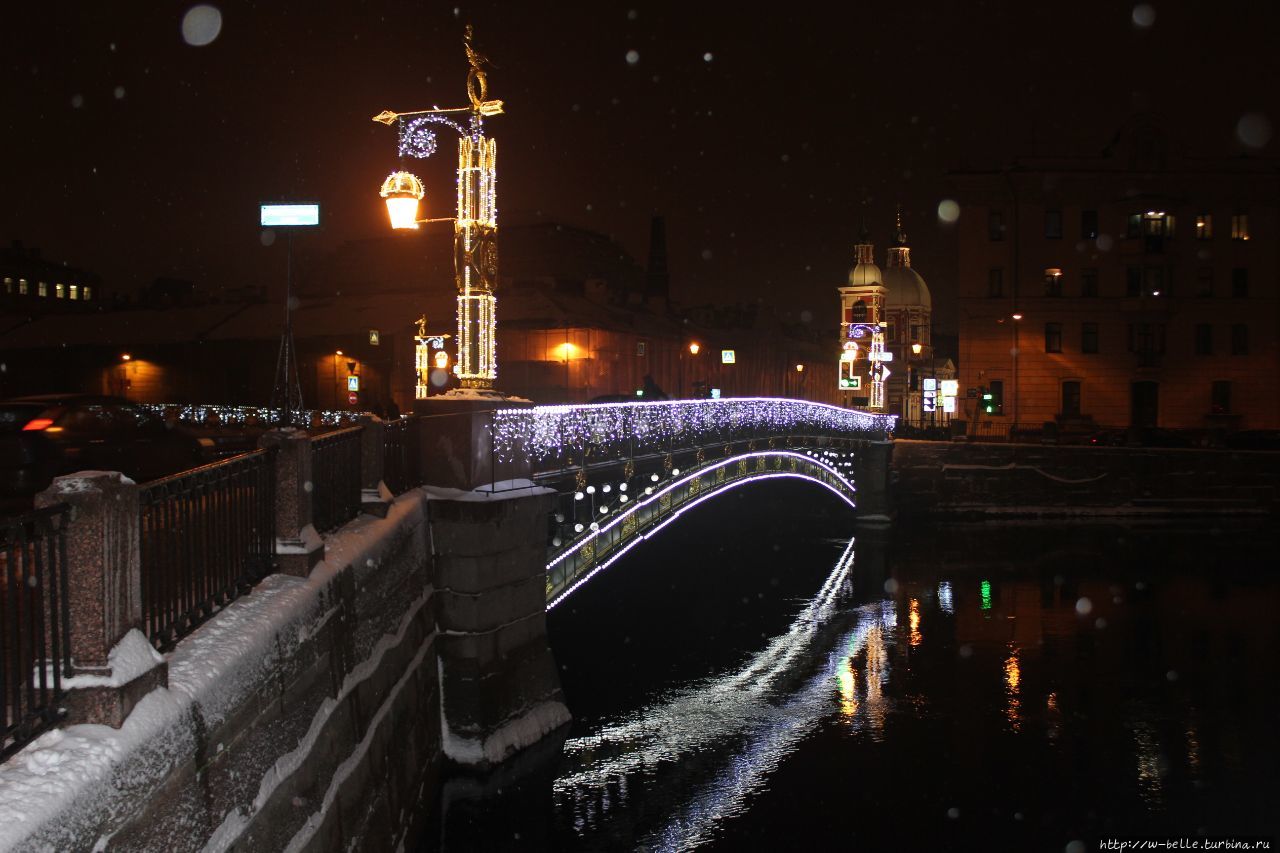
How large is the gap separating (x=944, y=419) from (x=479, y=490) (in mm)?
50567

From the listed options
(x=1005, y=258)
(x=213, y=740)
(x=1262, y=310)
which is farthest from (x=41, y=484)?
(x=1262, y=310)

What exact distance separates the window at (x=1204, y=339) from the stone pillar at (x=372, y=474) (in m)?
52.9

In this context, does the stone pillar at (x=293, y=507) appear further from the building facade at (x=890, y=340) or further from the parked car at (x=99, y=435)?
the building facade at (x=890, y=340)

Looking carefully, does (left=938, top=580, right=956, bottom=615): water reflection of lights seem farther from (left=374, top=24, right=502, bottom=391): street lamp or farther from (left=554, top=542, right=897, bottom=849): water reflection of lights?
(left=374, top=24, right=502, bottom=391): street lamp

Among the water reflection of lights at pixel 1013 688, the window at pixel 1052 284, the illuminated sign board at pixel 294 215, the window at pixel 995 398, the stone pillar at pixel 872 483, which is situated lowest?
the water reflection of lights at pixel 1013 688

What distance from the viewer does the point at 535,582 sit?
14445mm

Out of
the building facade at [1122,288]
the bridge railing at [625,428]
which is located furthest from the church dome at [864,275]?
the bridge railing at [625,428]

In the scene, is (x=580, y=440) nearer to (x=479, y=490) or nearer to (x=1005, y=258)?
(x=479, y=490)

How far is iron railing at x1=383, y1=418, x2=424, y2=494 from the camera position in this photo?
12258 mm

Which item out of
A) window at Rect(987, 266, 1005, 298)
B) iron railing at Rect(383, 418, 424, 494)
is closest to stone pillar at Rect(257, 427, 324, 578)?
iron railing at Rect(383, 418, 424, 494)

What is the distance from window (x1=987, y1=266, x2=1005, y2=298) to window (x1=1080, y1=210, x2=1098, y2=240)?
434 cm

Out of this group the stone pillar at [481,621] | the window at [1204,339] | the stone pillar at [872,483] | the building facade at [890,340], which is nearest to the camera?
the stone pillar at [481,621]

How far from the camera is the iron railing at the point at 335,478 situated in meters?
9.09

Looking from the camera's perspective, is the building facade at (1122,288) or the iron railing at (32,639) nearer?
the iron railing at (32,639)
